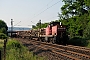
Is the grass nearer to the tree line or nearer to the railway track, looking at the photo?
the railway track

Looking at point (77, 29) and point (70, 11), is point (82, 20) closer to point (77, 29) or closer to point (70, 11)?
point (77, 29)

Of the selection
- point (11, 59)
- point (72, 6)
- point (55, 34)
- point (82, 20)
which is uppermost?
point (72, 6)

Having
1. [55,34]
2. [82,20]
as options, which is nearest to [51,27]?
[55,34]

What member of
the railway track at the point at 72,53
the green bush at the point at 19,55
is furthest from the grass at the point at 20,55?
the railway track at the point at 72,53

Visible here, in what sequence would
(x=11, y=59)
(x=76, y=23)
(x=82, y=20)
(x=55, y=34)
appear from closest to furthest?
(x=11, y=59) < (x=55, y=34) < (x=82, y=20) < (x=76, y=23)

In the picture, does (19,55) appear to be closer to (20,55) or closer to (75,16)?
(20,55)

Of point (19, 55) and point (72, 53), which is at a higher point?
point (19, 55)

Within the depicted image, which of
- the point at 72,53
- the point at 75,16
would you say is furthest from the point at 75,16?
the point at 72,53

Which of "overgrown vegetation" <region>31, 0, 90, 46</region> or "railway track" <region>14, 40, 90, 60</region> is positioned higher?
"overgrown vegetation" <region>31, 0, 90, 46</region>

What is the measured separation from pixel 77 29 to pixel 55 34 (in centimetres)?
1921

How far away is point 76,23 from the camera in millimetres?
48000

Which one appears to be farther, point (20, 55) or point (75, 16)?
point (75, 16)

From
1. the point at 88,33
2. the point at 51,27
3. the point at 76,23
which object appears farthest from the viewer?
the point at 76,23

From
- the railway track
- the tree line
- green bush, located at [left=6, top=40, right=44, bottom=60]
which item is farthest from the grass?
the tree line
